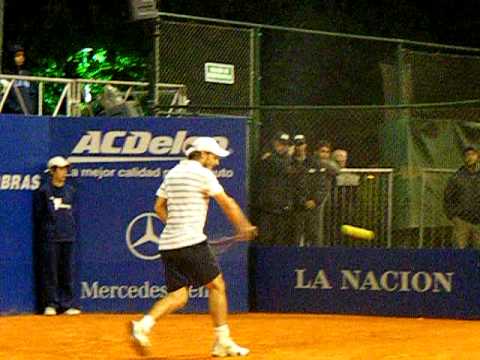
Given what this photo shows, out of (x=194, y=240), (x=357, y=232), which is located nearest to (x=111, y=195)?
(x=357, y=232)

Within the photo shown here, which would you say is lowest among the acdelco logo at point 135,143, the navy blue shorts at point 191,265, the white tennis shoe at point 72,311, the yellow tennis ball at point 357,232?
the white tennis shoe at point 72,311

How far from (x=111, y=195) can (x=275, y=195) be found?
2.04 m

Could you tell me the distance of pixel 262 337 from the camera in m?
13.5

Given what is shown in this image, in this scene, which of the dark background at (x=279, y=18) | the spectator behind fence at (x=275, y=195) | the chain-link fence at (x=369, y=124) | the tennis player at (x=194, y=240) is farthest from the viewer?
the dark background at (x=279, y=18)

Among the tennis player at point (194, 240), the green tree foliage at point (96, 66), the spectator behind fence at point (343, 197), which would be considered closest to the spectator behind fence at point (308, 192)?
the spectator behind fence at point (343, 197)

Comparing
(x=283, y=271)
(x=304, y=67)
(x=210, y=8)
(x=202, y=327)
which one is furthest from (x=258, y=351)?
(x=210, y=8)

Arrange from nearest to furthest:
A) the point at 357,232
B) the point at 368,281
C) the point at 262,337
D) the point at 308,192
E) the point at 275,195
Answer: the point at 262,337, the point at 368,281, the point at 357,232, the point at 308,192, the point at 275,195

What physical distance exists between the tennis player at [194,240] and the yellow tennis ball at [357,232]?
4.44 metres

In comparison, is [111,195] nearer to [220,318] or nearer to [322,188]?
[322,188]

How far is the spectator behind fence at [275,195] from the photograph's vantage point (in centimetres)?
1636

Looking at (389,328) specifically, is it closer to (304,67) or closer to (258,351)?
(258,351)

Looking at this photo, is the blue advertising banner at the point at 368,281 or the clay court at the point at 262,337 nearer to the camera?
the clay court at the point at 262,337

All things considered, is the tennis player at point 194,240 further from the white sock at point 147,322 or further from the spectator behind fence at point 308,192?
the spectator behind fence at point 308,192

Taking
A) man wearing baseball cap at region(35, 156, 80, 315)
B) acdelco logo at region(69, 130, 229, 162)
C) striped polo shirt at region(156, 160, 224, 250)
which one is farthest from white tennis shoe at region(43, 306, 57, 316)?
striped polo shirt at region(156, 160, 224, 250)
